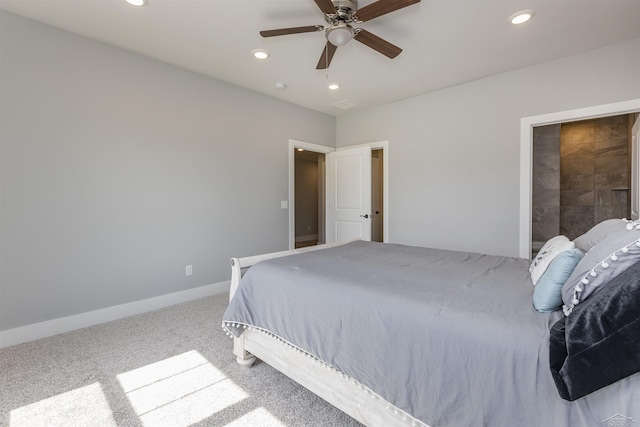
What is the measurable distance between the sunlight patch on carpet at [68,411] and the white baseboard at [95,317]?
1.08m

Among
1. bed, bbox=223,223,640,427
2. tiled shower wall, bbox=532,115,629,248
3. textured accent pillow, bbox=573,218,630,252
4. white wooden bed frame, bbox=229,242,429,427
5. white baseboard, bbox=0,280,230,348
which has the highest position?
tiled shower wall, bbox=532,115,629,248

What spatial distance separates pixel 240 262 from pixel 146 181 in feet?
5.63

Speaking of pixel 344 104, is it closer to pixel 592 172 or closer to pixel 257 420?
pixel 257 420

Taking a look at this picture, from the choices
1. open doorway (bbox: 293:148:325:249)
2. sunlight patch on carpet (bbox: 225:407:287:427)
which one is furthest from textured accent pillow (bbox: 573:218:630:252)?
open doorway (bbox: 293:148:325:249)

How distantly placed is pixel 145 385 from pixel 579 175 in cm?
690

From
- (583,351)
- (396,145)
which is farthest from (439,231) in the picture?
(583,351)

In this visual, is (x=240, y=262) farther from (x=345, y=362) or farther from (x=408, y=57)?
(x=408, y=57)

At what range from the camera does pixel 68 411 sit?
1.58 meters

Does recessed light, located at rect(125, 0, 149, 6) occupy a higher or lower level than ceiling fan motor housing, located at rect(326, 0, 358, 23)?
higher

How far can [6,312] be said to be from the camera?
7.54 ft

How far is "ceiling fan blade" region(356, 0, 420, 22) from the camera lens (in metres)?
1.74

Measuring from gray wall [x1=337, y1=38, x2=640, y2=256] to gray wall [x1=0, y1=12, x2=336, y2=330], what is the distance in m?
2.10

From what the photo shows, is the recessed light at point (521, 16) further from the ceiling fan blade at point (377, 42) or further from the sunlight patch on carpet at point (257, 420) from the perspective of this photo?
the sunlight patch on carpet at point (257, 420)

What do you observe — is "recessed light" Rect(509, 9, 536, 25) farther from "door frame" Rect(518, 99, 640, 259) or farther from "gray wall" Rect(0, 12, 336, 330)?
"gray wall" Rect(0, 12, 336, 330)
